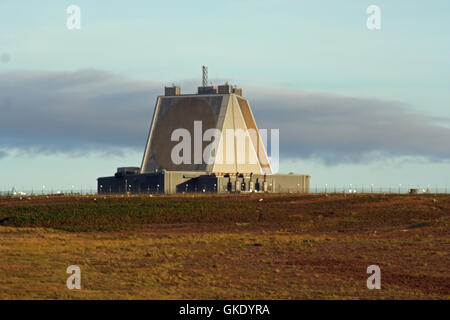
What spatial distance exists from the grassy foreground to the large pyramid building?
5494cm

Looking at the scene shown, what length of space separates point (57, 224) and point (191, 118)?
8775 cm

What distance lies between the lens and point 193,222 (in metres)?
66.2

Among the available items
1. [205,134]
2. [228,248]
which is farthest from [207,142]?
[228,248]

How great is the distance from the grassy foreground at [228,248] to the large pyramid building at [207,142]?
5494 centimetres

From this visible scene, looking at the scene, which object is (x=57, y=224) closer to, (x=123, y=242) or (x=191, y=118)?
(x=123, y=242)

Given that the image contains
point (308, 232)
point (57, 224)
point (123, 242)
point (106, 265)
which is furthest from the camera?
point (57, 224)

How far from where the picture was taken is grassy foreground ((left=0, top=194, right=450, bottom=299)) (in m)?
28.9
